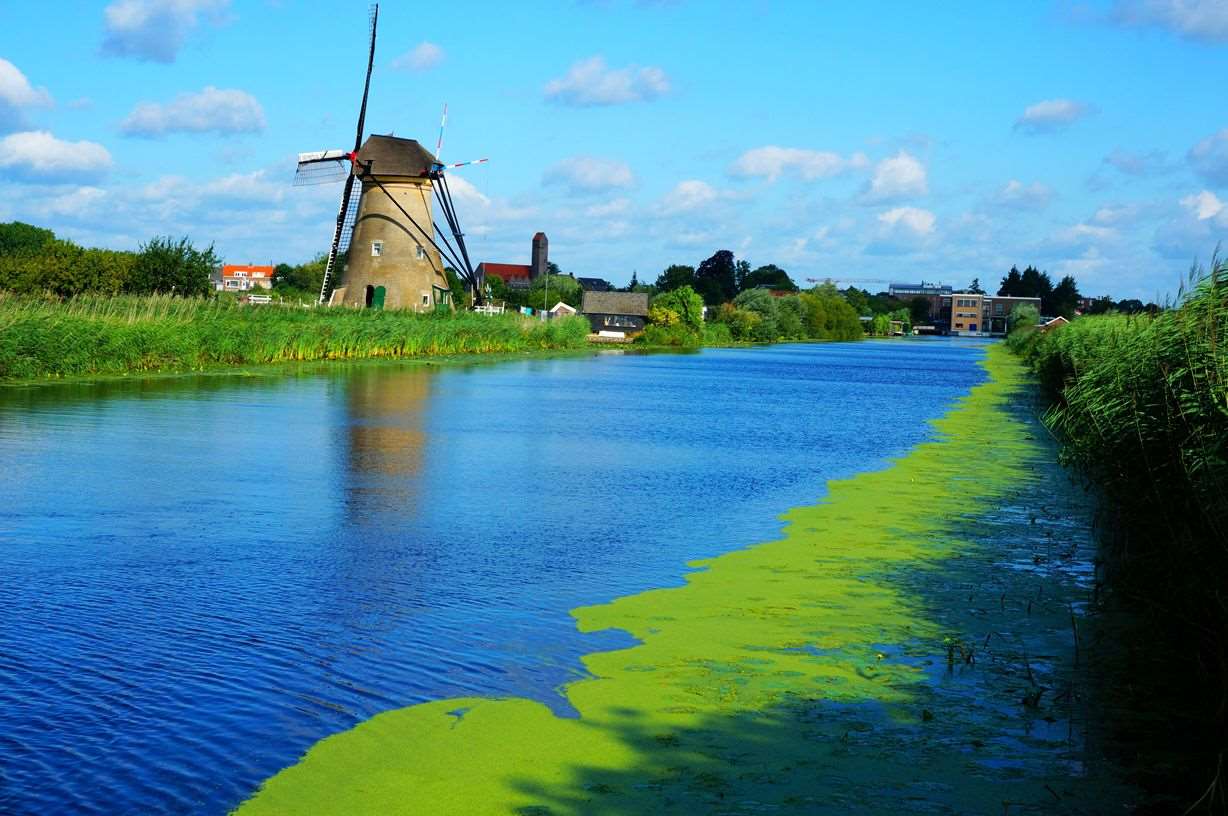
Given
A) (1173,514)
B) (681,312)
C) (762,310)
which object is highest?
(762,310)

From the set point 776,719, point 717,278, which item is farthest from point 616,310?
point 776,719

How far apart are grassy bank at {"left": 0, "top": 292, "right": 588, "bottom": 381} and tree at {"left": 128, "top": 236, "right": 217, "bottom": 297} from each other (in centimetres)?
382

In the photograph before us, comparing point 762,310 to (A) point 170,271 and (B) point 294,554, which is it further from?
(B) point 294,554

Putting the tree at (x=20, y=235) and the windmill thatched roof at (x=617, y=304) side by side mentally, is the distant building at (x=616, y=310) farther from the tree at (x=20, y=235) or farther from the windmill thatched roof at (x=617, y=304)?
the tree at (x=20, y=235)

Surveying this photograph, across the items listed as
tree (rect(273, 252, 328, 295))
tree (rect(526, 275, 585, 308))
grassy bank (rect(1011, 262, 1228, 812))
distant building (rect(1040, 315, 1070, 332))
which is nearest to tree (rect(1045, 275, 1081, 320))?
distant building (rect(1040, 315, 1070, 332))

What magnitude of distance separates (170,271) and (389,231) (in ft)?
48.5

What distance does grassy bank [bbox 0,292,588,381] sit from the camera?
88.1 ft

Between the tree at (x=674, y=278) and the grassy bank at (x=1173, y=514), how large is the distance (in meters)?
157

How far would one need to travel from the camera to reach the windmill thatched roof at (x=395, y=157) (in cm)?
5734

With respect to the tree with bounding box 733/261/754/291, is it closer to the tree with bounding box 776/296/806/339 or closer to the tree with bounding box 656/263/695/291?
the tree with bounding box 656/263/695/291

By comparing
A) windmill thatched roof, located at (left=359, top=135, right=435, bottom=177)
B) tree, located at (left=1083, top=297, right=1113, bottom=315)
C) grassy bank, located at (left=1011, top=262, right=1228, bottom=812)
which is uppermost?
windmill thatched roof, located at (left=359, top=135, right=435, bottom=177)

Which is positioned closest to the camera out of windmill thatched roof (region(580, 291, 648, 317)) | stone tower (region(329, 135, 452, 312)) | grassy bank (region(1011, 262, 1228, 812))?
grassy bank (region(1011, 262, 1228, 812))

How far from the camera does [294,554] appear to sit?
1032 cm

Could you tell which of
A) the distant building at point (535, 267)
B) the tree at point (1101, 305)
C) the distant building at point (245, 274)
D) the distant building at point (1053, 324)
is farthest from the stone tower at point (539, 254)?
the tree at point (1101, 305)
